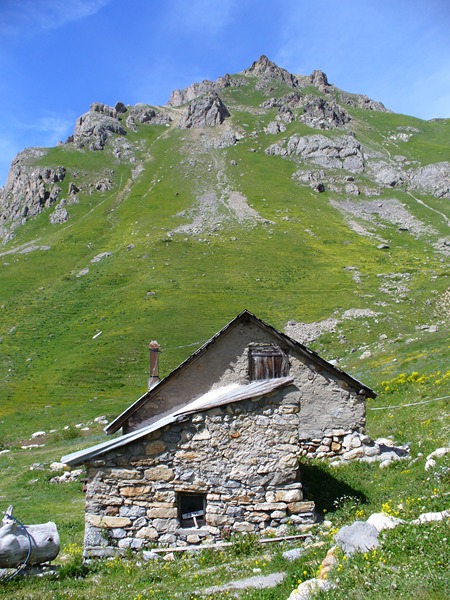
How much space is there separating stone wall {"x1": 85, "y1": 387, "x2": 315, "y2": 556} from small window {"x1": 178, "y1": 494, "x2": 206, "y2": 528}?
0.53ft

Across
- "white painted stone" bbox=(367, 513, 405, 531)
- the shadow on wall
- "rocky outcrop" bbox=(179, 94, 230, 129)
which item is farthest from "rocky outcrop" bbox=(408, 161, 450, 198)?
"white painted stone" bbox=(367, 513, 405, 531)

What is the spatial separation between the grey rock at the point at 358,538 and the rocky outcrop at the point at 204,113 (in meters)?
200

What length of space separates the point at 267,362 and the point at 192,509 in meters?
6.88

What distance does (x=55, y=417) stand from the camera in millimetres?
42750

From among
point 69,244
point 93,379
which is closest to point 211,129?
point 69,244

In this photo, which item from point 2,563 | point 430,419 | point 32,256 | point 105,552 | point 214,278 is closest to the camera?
point 2,563

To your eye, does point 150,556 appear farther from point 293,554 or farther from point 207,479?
point 293,554

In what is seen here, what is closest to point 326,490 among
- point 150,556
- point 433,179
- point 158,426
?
point 150,556

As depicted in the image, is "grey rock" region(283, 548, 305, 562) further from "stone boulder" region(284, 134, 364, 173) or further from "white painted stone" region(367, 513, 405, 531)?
"stone boulder" region(284, 134, 364, 173)

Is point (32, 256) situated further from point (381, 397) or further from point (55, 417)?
point (381, 397)

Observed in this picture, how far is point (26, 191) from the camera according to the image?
16625 centimetres

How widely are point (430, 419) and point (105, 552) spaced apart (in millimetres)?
12814

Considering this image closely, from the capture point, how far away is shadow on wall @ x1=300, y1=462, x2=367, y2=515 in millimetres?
12383

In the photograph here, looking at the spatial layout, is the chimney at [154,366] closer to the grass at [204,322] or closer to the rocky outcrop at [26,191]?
the grass at [204,322]
